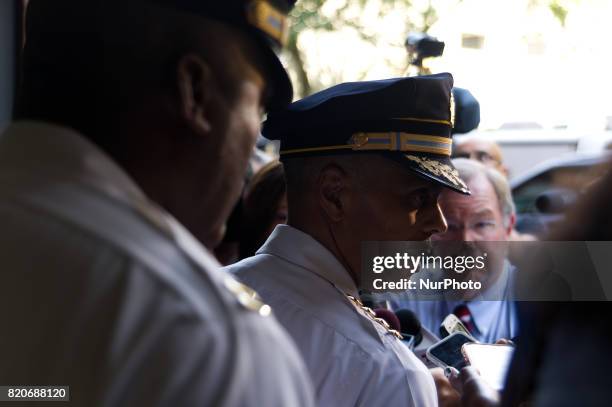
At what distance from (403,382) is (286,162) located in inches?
29.6

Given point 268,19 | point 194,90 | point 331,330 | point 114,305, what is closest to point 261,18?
point 268,19

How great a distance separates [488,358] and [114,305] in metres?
1.61

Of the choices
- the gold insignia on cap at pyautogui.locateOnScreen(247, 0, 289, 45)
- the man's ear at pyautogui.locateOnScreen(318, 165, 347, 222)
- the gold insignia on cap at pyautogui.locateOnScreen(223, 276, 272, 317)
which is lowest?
the man's ear at pyautogui.locateOnScreen(318, 165, 347, 222)

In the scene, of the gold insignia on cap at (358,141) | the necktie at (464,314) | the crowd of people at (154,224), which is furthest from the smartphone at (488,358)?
the necktie at (464,314)

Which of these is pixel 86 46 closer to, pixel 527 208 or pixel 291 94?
pixel 291 94

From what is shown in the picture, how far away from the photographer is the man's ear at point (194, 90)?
4.08 feet

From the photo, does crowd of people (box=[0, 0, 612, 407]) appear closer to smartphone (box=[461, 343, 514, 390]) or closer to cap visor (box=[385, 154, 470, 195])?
smartphone (box=[461, 343, 514, 390])

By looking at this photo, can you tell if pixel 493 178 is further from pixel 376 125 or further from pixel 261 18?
pixel 261 18

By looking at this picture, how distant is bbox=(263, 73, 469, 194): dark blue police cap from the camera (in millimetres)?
2461

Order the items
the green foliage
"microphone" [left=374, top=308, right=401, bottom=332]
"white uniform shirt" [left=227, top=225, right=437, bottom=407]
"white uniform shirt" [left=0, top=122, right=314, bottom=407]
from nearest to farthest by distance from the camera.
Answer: "white uniform shirt" [left=0, top=122, right=314, bottom=407] < "white uniform shirt" [left=227, top=225, right=437, bottom=407] < "microphone" [left=374, top=308, right=401, bottom=332] < the green foliage

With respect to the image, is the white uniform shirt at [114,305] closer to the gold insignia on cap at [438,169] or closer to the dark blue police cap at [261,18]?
the dark blue police cap at [261,18]

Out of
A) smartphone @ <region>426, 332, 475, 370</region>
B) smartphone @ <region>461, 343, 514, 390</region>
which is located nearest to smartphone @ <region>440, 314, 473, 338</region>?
smartphone @ <region>426, 332, 475, 370</region>

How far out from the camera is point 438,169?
2.51 meters

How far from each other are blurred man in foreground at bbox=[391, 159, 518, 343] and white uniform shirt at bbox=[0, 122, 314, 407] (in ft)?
7.05
